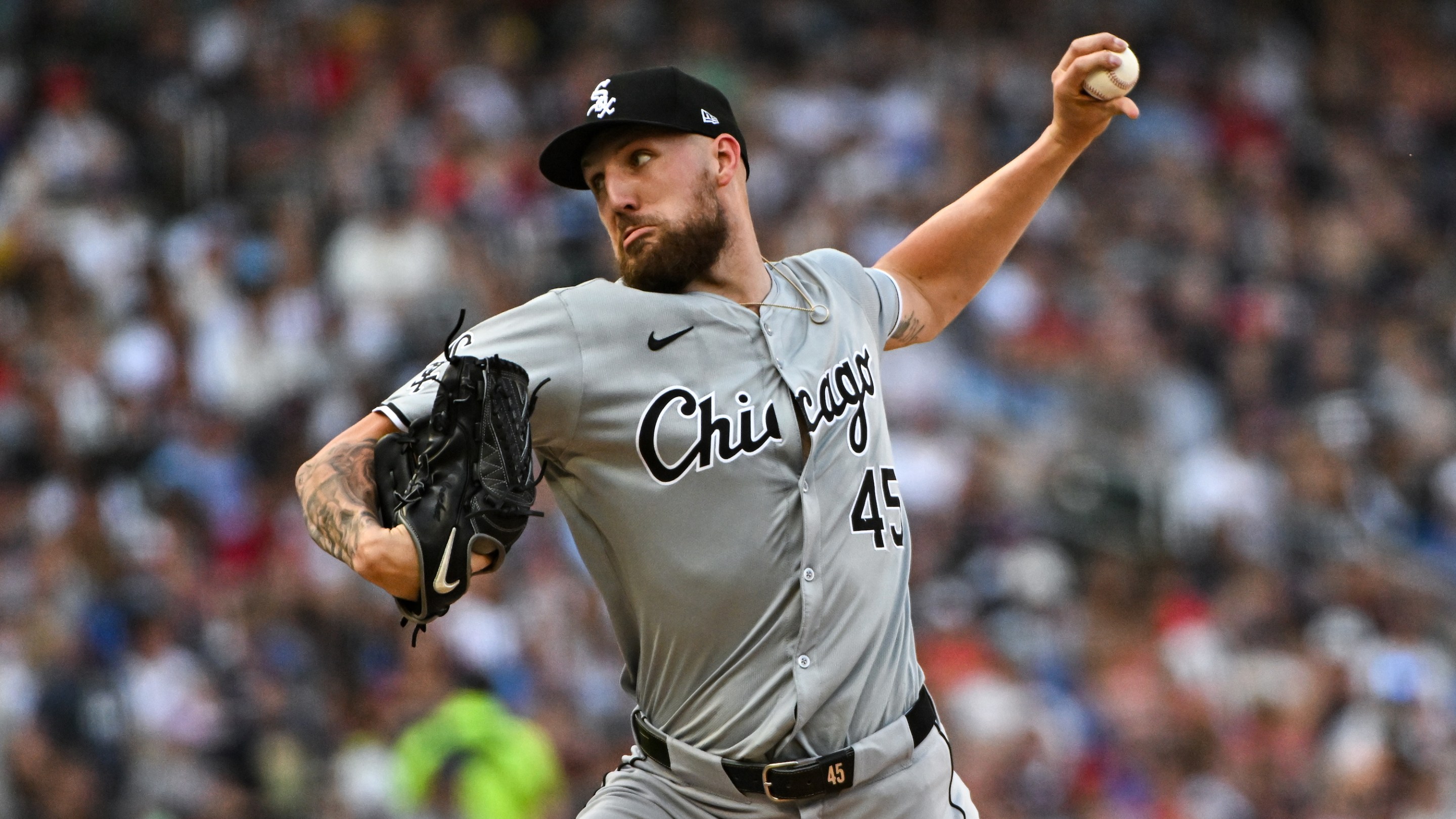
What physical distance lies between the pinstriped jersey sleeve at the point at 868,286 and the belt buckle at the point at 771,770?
1104mm

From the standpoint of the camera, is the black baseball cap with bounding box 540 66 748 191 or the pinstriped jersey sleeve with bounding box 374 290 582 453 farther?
the black baseball cap with bounding box 540 66 748 191

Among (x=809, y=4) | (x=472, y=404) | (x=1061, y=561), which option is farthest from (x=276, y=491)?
(x=472, y=404)

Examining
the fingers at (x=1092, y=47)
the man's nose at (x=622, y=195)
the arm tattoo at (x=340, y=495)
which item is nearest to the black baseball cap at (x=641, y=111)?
the man's nose at (x=622, y=195)

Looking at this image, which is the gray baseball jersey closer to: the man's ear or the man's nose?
the man's nose

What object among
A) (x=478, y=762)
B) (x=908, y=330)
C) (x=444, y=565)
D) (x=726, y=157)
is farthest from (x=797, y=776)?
(x=478, y=762)

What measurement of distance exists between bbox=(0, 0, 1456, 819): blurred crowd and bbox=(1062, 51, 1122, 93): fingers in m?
4.93

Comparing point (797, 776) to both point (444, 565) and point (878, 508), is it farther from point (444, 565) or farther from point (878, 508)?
point (444, 565)

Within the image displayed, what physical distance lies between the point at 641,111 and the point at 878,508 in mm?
1008

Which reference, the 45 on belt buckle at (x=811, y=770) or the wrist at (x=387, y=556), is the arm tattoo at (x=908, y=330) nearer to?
the 45 on belt buckle at (x=811, y=770)

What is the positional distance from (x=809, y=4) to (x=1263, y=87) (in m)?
3.59

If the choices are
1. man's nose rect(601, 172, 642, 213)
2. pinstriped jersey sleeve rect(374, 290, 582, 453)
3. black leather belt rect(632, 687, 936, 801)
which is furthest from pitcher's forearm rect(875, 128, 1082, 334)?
black leather belt rect(632, 687, 936, 801)

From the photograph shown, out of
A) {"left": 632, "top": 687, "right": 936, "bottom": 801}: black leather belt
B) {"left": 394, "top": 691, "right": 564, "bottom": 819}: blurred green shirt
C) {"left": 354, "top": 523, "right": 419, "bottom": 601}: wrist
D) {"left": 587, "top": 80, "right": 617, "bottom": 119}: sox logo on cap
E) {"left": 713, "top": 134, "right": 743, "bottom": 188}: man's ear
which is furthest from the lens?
{"left": 394, "top": 691, "right": 564, "bottom": 819}: blurred green shirt

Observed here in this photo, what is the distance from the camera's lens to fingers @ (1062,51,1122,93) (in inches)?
166

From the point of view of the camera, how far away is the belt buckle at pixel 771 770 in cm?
358
